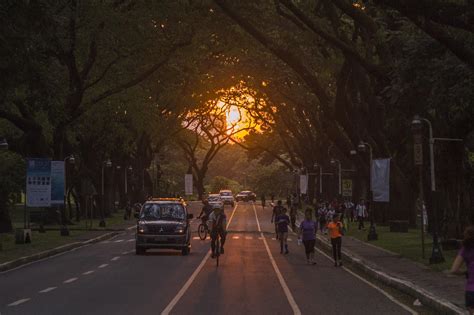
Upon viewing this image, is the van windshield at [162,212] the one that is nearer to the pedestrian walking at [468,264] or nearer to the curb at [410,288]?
the curb at [410,288]

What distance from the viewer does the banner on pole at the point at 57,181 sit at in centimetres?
3641

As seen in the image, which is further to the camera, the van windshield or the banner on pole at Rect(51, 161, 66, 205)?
the banner on pole at Rect(51, 161, 66, 205)

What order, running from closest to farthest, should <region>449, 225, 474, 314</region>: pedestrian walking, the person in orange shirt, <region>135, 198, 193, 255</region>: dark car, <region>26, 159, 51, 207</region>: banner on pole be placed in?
<region>449, 225, 474, 314</region>: pedestrian walking → the person in orange shirt → <region>135, 198, 193, 255</region>: dark car → <region>26, 159, 51, 207</region>: banner on pole

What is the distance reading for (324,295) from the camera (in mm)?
16062

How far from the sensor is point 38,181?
32.6 metres

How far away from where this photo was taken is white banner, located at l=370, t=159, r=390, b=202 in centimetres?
3047

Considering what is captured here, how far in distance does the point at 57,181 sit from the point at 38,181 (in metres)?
4.16

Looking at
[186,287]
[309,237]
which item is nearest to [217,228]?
[309,237]

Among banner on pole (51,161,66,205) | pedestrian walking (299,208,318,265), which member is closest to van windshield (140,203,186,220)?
pedestrian walking (299,208,318,265)

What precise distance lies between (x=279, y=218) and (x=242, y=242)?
767 cm

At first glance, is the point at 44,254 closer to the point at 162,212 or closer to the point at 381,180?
the point at 162,212

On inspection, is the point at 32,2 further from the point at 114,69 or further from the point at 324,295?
the point at 114,69

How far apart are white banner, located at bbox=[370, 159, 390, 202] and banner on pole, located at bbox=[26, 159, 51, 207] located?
14010mm

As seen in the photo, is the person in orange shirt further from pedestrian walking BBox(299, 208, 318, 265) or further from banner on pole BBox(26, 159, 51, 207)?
banner on pole BBox(26, 159, 51, 207)
